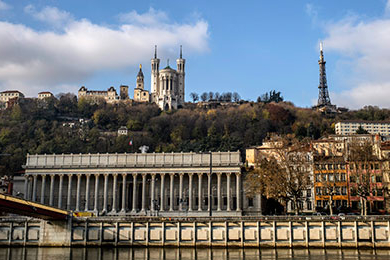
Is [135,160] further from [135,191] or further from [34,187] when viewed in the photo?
[34,187]

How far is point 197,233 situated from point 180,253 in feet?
19.7

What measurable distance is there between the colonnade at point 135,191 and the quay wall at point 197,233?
3248 cm

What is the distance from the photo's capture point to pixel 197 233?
60125mm

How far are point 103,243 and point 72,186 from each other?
143 ft

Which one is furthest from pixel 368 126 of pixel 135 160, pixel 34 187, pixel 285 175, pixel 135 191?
pixel 34 187

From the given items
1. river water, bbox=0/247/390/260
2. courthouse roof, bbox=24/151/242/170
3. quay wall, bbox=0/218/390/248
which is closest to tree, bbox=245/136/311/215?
quay wall, bbox=0/218/390/248

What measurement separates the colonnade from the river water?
121ft

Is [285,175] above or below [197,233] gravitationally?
above

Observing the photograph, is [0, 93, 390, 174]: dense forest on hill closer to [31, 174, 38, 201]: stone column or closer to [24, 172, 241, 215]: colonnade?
[31, 174, 38, 201]: stone column

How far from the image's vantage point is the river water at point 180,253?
51.0 m

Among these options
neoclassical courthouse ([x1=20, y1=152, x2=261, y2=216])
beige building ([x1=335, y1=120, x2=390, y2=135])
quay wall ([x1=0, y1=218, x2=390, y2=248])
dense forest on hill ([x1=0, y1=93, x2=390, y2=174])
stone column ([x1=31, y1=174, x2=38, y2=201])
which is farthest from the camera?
beige building ([x1=335, y1=120, x2=390, y2=135])

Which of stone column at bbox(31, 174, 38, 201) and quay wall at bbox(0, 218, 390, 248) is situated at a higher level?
stone column at bbox(31, 174, 38, 201)

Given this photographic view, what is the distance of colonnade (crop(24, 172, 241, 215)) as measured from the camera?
96500 millimetres

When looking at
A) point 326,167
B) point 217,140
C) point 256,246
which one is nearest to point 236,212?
point 326,167
